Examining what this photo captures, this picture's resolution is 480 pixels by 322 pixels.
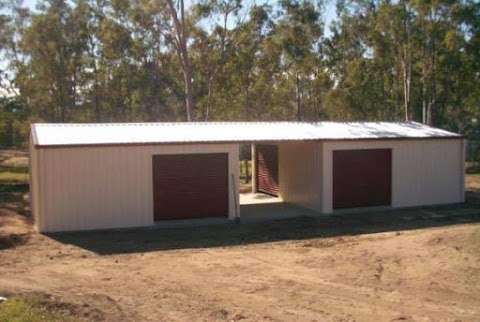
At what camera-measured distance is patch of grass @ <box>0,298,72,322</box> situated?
7.30 meters

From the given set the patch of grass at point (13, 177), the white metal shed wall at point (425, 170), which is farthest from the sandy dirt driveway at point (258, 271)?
the patch of grass at point (13, 177)

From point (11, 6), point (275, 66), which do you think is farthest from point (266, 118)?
point (11, 6)

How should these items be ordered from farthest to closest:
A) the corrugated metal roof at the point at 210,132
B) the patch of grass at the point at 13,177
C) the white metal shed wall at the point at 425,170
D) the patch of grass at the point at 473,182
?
the patch of grass at the point at 13,177 → the patch of grass at the point at 473,182 → the white metal shed wall at the point at 425,170 → the corrugated metal roof at the point at 210,132

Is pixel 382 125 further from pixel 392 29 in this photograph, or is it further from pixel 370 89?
pixel 370 89

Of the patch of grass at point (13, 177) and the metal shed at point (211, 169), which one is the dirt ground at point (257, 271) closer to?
the metal shed at point (211, 169)

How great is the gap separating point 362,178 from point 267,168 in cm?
491

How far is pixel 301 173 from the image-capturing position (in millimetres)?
19188

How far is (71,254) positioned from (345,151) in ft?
30.1

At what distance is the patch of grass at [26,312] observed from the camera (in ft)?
24.0

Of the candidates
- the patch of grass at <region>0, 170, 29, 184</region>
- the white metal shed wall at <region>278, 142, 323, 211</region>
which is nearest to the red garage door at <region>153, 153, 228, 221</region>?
the white metal shed wall at <region>278, 142, 323, 211</region>

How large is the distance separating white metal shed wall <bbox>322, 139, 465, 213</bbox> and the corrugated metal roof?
31 centimetres

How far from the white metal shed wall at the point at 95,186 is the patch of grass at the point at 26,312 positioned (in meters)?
6.83

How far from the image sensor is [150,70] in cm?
4231

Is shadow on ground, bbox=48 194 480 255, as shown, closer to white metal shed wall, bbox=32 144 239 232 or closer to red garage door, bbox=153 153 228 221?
white metal shed wall, bbox=32 144 239 232
